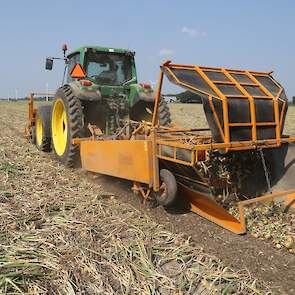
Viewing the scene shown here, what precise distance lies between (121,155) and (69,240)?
1703mm

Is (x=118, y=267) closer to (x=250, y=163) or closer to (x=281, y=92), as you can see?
(x=250, y=163)

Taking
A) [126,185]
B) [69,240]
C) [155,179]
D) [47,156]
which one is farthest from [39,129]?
[69,240]

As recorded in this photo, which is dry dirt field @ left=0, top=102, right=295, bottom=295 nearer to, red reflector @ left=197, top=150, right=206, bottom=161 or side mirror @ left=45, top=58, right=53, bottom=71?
red reflector @ left=197, top=150, right=206, bottom=161

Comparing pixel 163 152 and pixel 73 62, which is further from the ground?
pixel 73 62

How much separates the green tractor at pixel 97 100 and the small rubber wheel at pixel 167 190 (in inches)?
82.2

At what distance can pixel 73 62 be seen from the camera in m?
7.54

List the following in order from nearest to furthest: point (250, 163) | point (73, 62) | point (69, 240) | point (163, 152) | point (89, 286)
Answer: point (89, 286) < point (69, 240) < point (163, 152) < point (250, 163) < point (73, 62)

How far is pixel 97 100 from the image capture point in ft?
Answer: 20.4

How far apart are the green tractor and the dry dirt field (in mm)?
1490

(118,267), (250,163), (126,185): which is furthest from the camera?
(126,185)

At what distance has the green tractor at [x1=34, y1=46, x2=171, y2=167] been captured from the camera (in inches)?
246

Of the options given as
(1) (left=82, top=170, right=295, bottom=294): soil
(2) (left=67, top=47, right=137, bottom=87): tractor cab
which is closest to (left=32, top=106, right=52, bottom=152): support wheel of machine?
(2) (left=67, top=47, right=137, bottom=87): tractor cab

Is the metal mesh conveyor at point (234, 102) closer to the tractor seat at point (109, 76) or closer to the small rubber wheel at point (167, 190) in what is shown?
the small rubber wheel at point (167, 190)

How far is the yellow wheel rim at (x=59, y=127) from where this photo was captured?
7.02 meters
